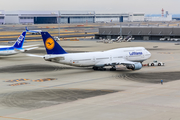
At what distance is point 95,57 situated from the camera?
2469 inches

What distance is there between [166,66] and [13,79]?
32728 mm

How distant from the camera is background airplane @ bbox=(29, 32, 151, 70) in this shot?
195ft

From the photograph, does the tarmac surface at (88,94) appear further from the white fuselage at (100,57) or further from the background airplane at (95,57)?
the white fuselage at (100,57)

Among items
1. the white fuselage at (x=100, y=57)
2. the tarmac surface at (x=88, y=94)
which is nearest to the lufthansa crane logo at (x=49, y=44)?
the white fuselage at (x=100, y=57)

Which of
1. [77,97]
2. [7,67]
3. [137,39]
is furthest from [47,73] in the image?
[137,39]

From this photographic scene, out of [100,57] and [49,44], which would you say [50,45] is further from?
[100,57]

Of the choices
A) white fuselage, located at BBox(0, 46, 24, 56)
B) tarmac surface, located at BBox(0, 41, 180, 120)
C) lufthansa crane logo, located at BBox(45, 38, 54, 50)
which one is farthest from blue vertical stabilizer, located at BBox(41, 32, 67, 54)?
white fuselage, located at BBox(0, 46, 24, 56)

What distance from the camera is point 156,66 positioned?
70.6 metres

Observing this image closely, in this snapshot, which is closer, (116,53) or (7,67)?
(116,53)

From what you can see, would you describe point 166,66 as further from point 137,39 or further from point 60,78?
point 137,39

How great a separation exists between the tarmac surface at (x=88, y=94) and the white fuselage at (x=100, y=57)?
2.07 meters

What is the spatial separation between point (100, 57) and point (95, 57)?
45.6 inches

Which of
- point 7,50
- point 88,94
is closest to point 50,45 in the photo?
point 88,94

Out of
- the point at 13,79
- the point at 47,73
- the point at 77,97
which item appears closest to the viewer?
the point at 77,97
